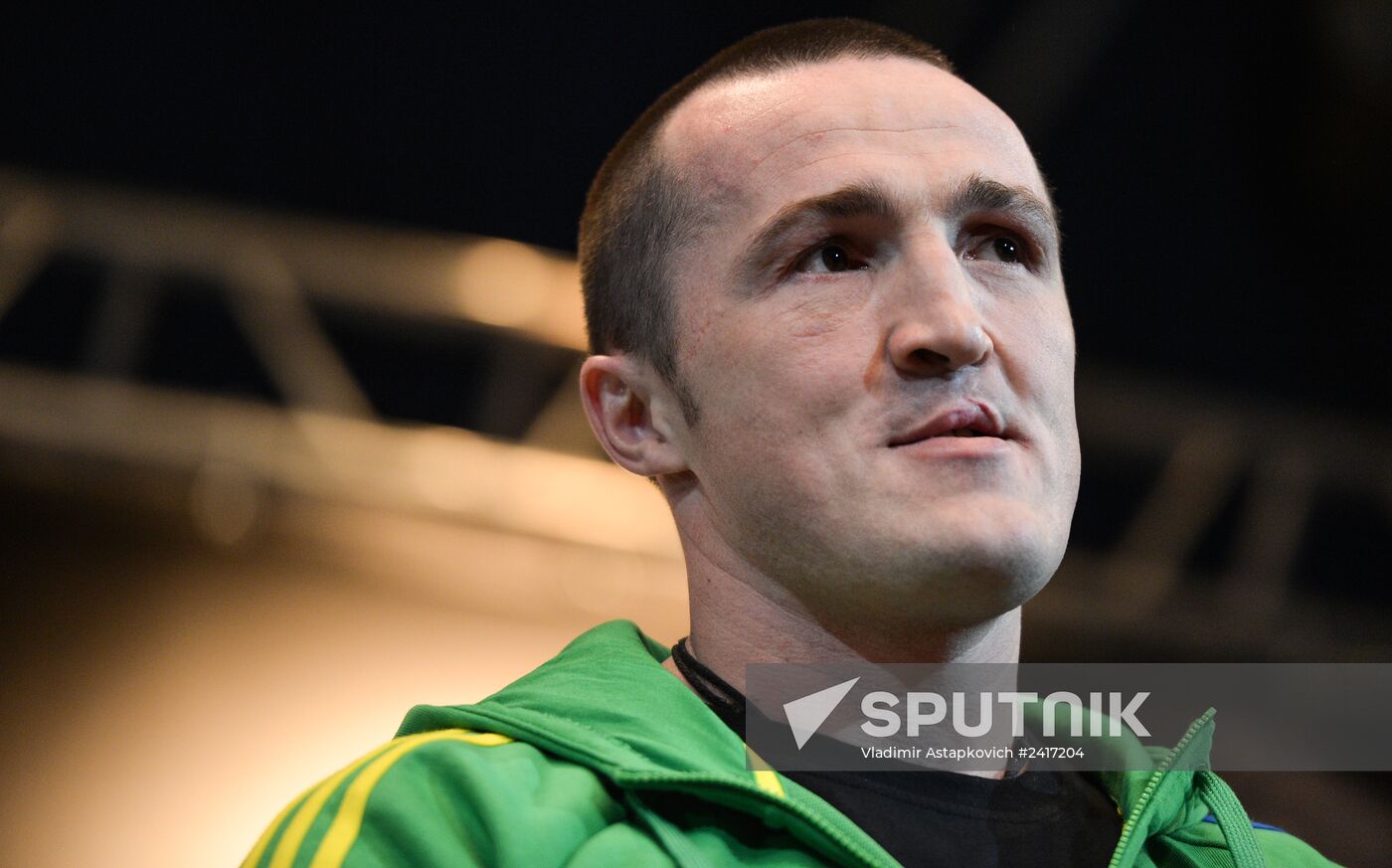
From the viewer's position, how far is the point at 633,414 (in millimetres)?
1619

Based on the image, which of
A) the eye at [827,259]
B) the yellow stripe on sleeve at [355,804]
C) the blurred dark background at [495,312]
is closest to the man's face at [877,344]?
the eye at [827,259]

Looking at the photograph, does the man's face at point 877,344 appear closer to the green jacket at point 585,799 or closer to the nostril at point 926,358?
the nostril at point 926,358

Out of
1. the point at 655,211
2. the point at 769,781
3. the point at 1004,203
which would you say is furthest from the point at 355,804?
the point at 1004,203

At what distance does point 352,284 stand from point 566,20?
108 centimetres

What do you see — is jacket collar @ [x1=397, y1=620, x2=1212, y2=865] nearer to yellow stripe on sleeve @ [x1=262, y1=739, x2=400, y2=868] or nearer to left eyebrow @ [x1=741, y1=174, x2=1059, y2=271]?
yellow stripe on sleeve @ [x1=262, y1=739, x2=400, y2=868]

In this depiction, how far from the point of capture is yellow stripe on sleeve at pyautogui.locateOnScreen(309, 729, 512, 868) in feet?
3.55

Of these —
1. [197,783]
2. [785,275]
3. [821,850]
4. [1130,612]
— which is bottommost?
[197,783]

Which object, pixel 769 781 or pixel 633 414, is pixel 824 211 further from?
pixel 769 781

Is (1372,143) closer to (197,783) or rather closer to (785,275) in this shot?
(785,275)

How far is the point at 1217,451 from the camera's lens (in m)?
3.92

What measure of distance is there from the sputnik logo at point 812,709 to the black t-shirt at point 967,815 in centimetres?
5

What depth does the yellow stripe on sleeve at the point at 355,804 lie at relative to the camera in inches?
42.6

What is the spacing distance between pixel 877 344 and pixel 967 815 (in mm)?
475

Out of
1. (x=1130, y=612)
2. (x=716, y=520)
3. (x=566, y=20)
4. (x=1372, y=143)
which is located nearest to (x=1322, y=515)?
(x=1130, y=612)
